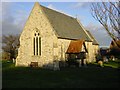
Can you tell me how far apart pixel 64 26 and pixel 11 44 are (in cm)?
3793

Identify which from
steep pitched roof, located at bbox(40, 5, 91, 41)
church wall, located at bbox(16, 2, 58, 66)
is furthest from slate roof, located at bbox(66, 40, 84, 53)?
church wall, located at bbox(16, 2, 58, 66)

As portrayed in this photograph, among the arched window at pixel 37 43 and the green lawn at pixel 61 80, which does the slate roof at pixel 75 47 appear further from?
the green lawn at pixel 61 80

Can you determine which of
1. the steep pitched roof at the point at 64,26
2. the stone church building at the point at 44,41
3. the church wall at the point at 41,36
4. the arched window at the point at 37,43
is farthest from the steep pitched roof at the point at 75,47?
the arched window at the point at 37,43

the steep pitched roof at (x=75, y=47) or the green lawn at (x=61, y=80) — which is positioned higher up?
the steep pitched roof at (x=75, y=47)

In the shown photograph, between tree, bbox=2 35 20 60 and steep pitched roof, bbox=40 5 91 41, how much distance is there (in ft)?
91.6

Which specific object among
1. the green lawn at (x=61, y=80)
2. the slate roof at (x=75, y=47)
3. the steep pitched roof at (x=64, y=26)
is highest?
the steep pitched roof at (x=64, y=26)

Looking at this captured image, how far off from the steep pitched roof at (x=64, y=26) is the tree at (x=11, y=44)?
27913 mm

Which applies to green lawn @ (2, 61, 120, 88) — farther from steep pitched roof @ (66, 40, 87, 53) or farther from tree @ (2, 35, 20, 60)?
tree @ (2, 35, 20, 60)

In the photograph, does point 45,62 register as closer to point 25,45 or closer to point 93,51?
point 25,45

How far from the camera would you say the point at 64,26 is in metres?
42.9

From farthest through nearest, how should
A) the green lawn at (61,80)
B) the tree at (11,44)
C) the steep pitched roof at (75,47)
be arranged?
the tree at (11,44) < the steep pitched roof at (75,47) < the green lawn at (61,80)

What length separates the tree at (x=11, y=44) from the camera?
7288 centimetres

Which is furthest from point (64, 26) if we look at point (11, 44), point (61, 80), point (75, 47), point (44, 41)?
point (11, 44)

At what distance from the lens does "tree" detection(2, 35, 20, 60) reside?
239ft
